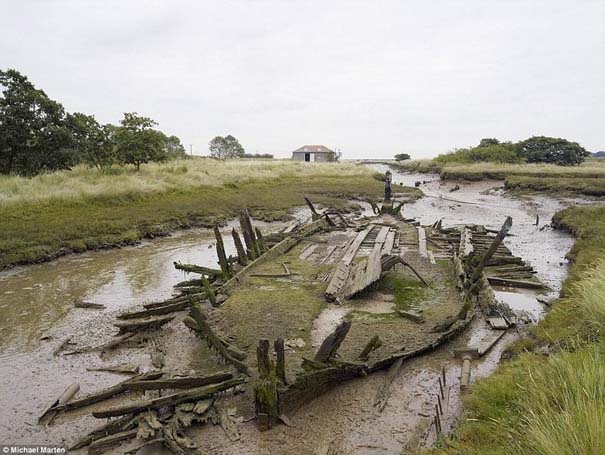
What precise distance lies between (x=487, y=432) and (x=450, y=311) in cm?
502

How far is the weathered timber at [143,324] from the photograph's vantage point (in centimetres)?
929

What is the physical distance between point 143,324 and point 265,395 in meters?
4.54

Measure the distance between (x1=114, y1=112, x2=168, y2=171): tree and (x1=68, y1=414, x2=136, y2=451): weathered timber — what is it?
2867 cm

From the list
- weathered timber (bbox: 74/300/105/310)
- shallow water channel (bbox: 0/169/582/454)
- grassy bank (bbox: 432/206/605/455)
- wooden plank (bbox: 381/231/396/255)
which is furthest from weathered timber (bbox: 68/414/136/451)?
wooden plank (bbox: 381/231/396/255)

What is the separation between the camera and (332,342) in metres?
6.55

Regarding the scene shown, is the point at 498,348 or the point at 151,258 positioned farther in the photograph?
the point at 151,258

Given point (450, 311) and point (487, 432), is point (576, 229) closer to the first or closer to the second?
point (450, 311)

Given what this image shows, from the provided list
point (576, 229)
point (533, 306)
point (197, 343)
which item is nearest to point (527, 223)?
point (576, 229)

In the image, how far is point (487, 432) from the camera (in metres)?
5.01

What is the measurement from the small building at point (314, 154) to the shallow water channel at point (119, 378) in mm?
75025

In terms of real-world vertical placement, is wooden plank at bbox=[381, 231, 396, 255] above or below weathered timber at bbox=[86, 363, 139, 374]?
above

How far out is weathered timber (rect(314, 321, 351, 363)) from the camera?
21.1ft

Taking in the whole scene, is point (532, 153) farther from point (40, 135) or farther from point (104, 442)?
point (104, 442)

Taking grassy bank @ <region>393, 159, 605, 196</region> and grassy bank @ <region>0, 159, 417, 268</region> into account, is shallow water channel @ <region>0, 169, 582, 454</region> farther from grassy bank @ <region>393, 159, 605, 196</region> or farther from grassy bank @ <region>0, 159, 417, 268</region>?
grassy bank @ <region>393, 159, 605, 196</region>
